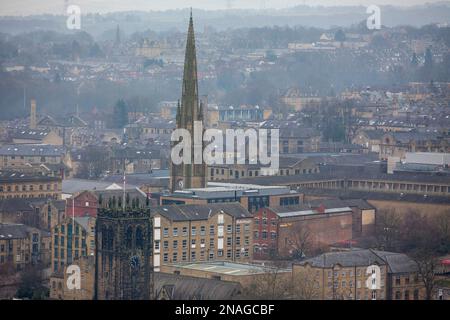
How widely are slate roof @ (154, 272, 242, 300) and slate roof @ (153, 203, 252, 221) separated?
5.76m

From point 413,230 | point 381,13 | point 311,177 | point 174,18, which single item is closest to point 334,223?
point 413,230

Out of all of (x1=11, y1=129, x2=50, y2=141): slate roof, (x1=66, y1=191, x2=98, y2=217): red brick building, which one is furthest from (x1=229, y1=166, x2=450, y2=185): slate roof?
(x1=11, y1=129, x2=50, y2=141): slate roof

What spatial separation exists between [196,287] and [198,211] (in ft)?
25.0

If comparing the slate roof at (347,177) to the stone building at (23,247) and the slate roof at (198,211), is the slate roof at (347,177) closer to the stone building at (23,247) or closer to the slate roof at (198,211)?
the slate roof at (198,211)

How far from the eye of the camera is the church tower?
4172 centimetres

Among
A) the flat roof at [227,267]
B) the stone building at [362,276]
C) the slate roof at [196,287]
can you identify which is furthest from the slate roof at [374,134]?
the slate roof at [196,287]

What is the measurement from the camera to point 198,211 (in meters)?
36.1

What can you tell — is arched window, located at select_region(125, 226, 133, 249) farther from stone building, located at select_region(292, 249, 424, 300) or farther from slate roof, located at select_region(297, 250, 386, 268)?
slate roof, located at select_region(297, 250, 386, 268)

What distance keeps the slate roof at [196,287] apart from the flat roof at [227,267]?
5.25ft

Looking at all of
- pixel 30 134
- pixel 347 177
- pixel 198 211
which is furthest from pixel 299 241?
pixel 30 134

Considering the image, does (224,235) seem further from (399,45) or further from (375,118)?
(399,45)

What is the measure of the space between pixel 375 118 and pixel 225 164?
21887 millimetres

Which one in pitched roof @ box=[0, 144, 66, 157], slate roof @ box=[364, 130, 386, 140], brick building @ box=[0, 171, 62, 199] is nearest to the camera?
brick building @ box=[0, 171, 62, 199]
